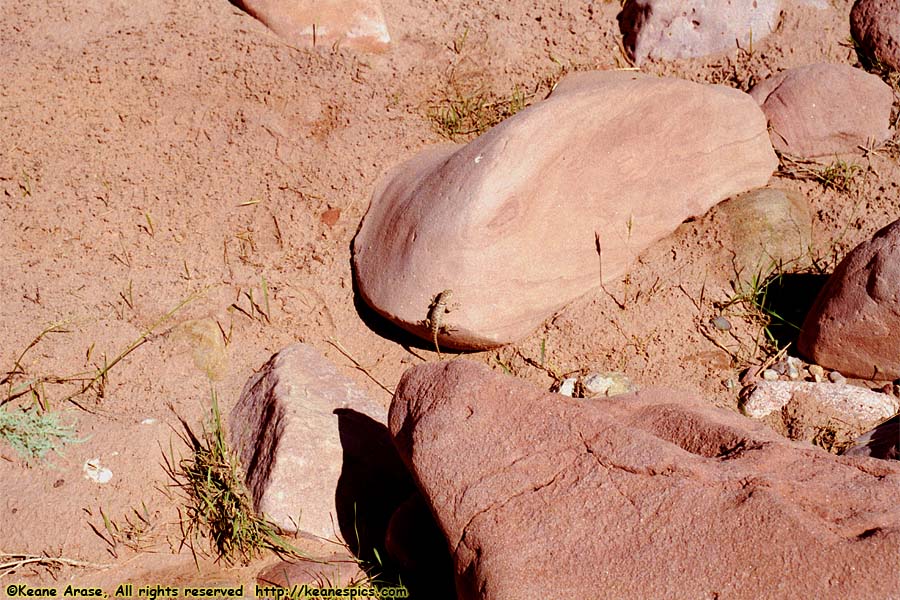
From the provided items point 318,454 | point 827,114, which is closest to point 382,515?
point 318,454

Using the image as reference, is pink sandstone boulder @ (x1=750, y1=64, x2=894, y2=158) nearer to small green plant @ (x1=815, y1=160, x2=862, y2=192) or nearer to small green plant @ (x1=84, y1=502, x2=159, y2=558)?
small green plant @ (x1=815, y1=160, x2=862, y2=192)

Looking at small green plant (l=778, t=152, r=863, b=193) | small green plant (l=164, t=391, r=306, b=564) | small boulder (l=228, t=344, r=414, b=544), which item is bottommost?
small green plant (l=164, t=391, r=306, b=564)

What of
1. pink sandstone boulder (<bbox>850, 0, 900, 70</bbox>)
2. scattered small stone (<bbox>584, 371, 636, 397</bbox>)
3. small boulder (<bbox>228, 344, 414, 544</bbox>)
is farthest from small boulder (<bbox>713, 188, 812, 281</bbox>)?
small boulder (<bbox>228, 344, 414, 544</bbox>)

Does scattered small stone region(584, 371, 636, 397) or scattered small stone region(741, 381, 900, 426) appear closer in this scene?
scattered small stone region(741, 381, 900, 426)

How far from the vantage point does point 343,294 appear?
3309 millimetres

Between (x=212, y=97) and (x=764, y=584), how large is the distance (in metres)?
2.87

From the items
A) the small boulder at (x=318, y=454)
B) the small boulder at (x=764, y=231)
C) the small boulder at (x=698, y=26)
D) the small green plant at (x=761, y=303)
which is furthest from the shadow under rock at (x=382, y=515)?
the small boulder at (x=698, y=26)

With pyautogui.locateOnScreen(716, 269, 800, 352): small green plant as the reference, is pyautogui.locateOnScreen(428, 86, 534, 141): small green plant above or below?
above

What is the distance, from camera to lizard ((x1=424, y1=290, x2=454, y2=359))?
2.92 metres

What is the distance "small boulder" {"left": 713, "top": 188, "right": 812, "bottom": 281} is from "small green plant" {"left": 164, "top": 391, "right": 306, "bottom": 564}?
1.95 metres

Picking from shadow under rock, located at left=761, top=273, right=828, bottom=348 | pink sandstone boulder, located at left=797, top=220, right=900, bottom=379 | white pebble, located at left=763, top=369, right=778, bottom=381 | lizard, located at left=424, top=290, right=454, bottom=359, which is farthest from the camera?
shadow under rock, located at left=761, top=273, right=828, bottom=348

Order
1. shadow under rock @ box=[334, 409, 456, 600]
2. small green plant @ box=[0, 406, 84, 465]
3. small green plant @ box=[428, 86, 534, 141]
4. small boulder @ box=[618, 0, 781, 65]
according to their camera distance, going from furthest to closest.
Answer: small boulder @ box=[618, 0, 781, 65] → small green plant @ box=[428, 86, 534, 141] → small green plant @ box=[0, 406, 84, 465] → shadow under rock @ box=[334, 409, 456, 600]

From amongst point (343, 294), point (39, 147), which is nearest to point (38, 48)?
point (39, 147)

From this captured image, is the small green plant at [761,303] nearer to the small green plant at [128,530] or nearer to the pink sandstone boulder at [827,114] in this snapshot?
the pink sandstone boulder at [827,114]
